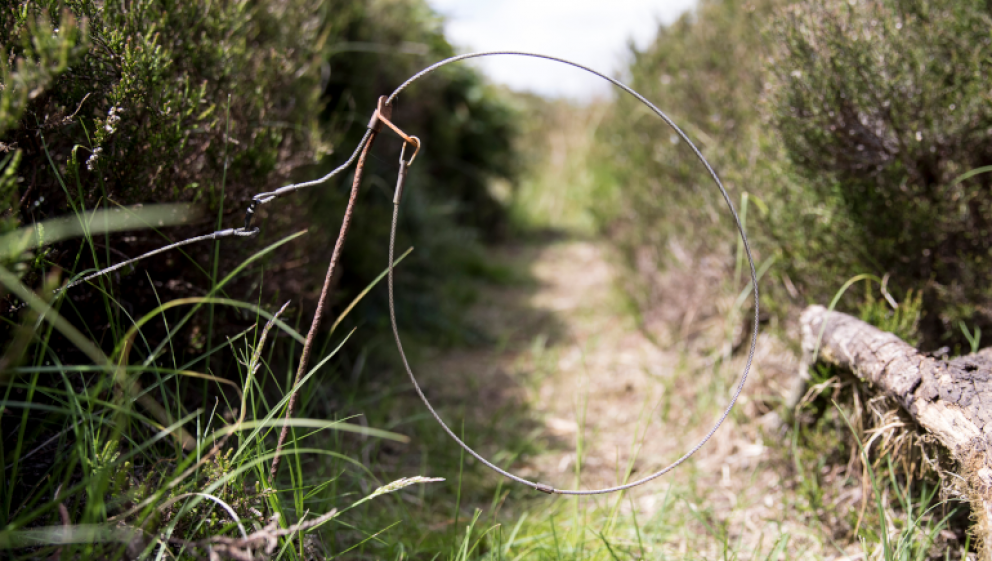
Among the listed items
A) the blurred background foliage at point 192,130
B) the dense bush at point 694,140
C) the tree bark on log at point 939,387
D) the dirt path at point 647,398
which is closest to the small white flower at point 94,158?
the blurred background foliage at point 192,130

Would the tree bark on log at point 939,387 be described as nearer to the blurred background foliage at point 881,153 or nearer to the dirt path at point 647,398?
the blurred background foliage at point 881,153

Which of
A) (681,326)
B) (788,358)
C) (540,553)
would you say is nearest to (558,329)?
(681,326)

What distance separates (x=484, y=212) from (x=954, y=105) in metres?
5.07

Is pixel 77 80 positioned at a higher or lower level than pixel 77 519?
higher

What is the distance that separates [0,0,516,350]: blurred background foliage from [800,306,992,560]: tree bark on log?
170 centimetres

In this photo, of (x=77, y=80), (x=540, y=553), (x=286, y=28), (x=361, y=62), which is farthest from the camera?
(x=361, y=62)

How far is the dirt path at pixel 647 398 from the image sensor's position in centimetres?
203

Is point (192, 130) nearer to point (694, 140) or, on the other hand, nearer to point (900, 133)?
point (900, 133)

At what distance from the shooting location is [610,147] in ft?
16.6

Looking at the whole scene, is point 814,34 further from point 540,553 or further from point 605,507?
point 540,553

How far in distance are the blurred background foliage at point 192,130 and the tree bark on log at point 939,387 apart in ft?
5.59

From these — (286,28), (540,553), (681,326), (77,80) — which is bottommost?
(540,553)

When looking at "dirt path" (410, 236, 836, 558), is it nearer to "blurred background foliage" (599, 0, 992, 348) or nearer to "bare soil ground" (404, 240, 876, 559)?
"bare soil ground" (404, 240, 876, 559)

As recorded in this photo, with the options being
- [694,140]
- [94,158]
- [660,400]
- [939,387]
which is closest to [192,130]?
[94,158]
